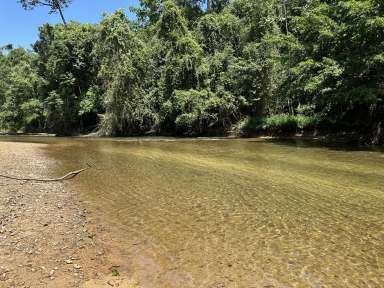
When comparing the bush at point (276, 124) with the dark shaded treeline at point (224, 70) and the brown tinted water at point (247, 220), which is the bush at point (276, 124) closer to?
the dark shaded treeline at point (224, 70)

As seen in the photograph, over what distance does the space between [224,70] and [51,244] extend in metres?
28.1

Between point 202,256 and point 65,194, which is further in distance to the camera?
point 65,194

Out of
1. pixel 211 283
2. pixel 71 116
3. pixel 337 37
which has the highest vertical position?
pixel 337 37

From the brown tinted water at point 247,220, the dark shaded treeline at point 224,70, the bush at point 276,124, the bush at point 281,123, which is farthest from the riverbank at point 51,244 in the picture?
the bush at point 281,123

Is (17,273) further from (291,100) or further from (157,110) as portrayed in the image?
(157,110)

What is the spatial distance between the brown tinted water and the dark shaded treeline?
6.77 m

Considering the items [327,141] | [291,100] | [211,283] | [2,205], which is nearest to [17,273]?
[211,283]

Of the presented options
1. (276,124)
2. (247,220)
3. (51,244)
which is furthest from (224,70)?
(51,244)

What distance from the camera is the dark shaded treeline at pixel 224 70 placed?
1889 centimetres

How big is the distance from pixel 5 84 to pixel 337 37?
2063 inches

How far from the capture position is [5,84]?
57156 millimetres

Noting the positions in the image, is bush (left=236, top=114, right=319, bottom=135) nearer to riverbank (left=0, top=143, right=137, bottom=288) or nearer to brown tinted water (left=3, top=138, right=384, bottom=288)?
brown tinted water (left=3, top=138, right=384, bottom=288)

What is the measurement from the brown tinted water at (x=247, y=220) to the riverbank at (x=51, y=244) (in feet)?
1.35

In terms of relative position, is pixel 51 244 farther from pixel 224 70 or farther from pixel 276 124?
pixel 224 70
